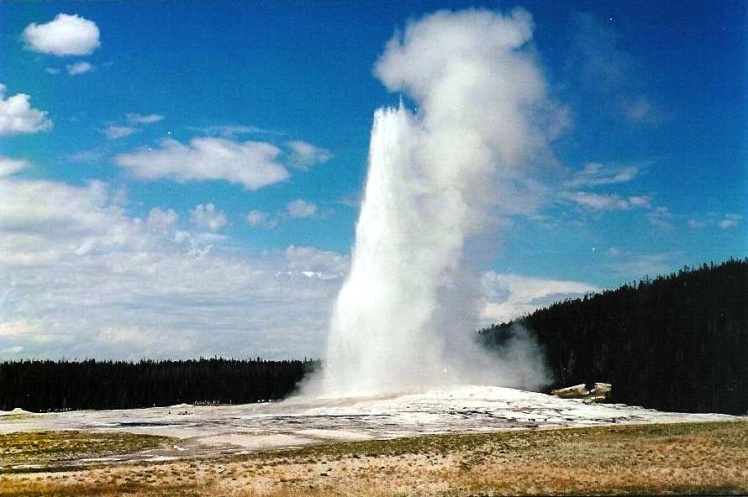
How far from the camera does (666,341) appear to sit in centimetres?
9988

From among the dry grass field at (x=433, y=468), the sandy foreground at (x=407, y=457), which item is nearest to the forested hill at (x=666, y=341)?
the sandy foreground at (x=407, y=457)

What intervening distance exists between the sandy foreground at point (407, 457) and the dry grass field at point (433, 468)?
0.27 ft

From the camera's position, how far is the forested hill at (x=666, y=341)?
88562mm

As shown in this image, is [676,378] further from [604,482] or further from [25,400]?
[25,400]

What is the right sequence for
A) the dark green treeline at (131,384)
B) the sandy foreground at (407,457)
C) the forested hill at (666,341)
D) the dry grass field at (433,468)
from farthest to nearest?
the dark green treeline at (131,384), the forested hill at (666,341), the sandy foreground at (407,457), the dry grass field at (433,468)

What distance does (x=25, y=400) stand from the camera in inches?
4628

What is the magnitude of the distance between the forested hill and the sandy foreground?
87.9ft

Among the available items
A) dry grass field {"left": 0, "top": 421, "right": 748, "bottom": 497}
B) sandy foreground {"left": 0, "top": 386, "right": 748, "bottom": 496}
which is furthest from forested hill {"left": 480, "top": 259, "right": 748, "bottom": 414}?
dry grass field {"left": 0, "top": 421, "right": 748, "bottom": 497}

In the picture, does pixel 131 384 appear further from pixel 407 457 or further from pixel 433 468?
pixel 433 468

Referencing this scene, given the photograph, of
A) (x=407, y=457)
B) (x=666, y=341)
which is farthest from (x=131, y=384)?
(x=407, y=457)

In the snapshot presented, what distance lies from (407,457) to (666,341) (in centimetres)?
7091

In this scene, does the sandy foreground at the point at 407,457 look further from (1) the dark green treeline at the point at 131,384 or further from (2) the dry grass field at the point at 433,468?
(1) the dark green treeline at the point at 131,384

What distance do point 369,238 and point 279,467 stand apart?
57512 mm

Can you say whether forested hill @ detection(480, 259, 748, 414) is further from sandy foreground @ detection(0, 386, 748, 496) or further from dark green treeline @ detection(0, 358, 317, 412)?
dark green treeline @ detection(0, 358, 317, 412)
